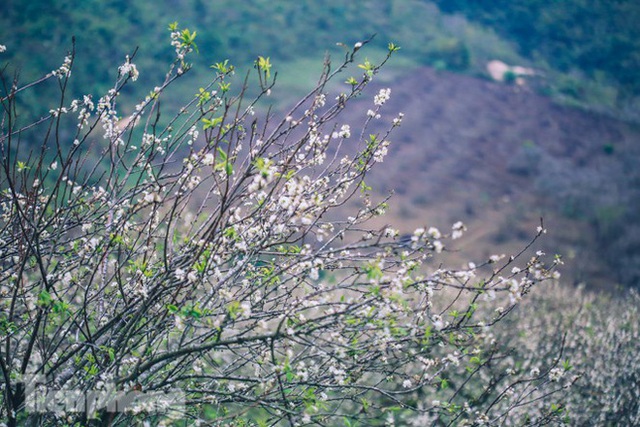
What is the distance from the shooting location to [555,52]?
47.3 m

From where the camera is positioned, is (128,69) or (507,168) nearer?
(128,69)

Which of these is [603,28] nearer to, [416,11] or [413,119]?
[416,11]

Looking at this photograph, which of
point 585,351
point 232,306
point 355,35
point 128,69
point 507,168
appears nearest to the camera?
point 232,306

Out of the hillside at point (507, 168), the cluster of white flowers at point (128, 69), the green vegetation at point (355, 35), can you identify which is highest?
the green vegetation at point (355, 35)

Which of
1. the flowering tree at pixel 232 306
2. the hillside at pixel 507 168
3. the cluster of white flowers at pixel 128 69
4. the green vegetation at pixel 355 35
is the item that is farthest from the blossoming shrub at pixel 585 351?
A: the green vegetation at pixel 355 35

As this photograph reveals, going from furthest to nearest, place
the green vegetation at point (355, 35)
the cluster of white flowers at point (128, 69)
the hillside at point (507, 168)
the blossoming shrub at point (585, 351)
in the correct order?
the green vegetation at point (355, 35)
the hillside at point (507, 168)
the blossoming shrub at point (585, 351)
the cluster of white flowers at point (128, 69)

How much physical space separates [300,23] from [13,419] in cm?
3985

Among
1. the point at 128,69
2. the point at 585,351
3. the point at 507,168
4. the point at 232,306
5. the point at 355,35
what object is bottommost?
the point at 585,351

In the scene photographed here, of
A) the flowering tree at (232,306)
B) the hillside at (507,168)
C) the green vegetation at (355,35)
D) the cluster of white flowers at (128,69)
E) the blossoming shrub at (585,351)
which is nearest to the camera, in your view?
the flowering tree at (232,306)

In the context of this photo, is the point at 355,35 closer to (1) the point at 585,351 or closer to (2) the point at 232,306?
(1) the point at 585,351

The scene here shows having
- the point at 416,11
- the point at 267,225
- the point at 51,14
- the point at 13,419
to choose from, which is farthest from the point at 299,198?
the point at 416,11

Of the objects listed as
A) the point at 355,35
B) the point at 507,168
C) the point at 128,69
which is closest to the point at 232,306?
the point at 128,69

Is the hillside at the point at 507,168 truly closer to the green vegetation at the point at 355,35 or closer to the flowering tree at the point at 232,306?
the green vegetation at the point at 355,35

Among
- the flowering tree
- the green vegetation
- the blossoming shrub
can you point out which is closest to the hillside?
the green vegetation
